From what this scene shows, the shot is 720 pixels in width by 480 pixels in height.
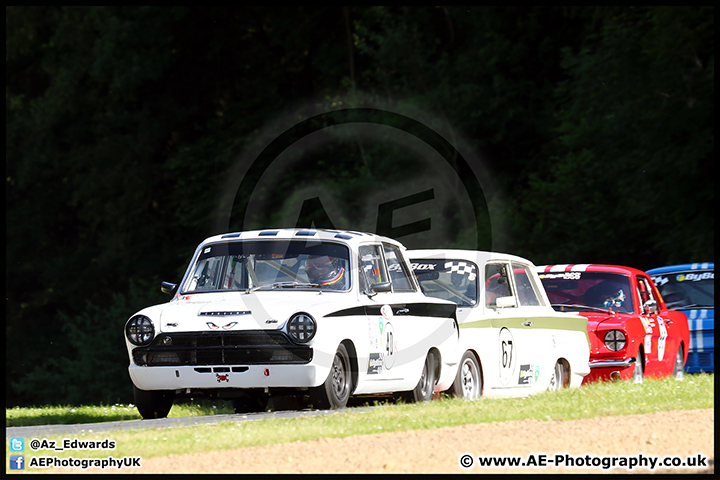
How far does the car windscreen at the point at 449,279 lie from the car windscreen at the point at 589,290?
2.93m

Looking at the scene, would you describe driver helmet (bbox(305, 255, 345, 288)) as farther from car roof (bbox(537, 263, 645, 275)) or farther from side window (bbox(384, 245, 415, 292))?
car roof (bbox(537, 263, 645, 275))

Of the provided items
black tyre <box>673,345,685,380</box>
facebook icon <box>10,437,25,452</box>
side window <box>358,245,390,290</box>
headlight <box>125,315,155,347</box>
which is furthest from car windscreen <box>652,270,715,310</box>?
facebook icon <box>10,437,25,452</box>

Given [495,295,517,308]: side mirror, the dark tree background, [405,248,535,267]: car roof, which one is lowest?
[495,295,517,308]: side mirror

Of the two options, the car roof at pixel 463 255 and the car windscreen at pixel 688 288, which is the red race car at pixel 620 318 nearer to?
the car roof at pixel 463 255

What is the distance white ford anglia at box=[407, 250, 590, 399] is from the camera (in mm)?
12539

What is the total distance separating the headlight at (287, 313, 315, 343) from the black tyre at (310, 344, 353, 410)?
0.45m

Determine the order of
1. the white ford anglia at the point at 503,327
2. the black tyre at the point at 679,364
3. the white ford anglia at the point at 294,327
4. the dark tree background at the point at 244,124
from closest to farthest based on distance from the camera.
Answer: the white ford anglia at the point at 294,327 → the white ford anglia at the point at 503,327 → the black tyre at the point at 679,364 → the dark tree background at the point at 244,124

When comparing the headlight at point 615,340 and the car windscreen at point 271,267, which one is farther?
the headlight at point 615,340

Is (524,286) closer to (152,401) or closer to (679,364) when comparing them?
(679,364)

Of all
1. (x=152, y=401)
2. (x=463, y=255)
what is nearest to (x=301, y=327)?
(x=152, y=401)

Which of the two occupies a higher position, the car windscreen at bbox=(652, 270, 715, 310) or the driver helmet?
A: the driver helmet

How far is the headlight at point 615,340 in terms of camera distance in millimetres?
14797

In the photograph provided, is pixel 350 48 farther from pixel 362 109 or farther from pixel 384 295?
pixel 384 295

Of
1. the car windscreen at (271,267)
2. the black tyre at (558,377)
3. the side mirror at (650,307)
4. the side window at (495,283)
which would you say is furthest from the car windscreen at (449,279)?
the side mirror at (650,307)
